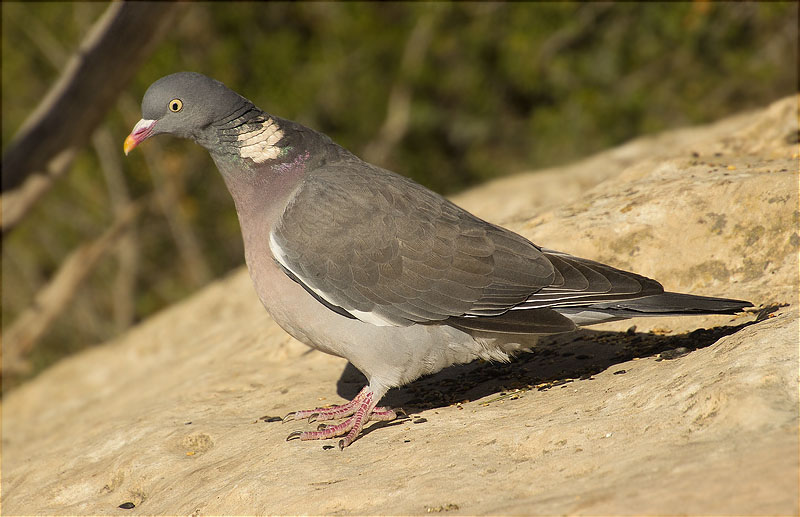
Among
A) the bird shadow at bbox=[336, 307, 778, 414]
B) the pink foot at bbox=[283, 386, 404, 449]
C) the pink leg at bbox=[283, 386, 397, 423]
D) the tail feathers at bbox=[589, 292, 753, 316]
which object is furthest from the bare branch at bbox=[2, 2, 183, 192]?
the tail feathers at bbox=[589, 292, 753, 316]

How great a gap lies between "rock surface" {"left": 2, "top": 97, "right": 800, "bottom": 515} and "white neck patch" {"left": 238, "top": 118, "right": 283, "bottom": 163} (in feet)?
4.94

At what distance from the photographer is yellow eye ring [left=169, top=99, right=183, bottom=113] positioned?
4.55 meters

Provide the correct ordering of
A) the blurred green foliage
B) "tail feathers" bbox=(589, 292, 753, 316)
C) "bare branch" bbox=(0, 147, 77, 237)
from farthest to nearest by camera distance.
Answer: the blurred green foliage < "bare branch" bbox=(0, 147, 77, 237) < "tail feathers" bbox=(589, 292, 753, 316)

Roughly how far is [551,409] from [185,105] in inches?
101

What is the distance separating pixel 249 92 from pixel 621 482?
34.6ft

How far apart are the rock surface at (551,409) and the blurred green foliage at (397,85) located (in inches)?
179

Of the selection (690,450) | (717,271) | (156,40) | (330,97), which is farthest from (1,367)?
(690,450)

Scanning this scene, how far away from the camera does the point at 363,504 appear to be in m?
3.25

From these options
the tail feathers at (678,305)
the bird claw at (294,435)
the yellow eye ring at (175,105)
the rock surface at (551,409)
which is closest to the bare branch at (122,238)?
the rock surface at (551,409)

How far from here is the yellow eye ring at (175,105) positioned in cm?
455

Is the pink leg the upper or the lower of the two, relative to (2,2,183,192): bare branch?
lower

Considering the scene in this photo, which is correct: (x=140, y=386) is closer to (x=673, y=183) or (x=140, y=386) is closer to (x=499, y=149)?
(x=673, y=183)

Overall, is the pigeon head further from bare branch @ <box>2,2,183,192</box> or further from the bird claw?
bare branch @ <box>2,2,183,192</box>

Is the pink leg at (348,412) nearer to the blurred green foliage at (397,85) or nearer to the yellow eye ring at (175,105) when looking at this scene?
the yellow eye ring at (175,105)
